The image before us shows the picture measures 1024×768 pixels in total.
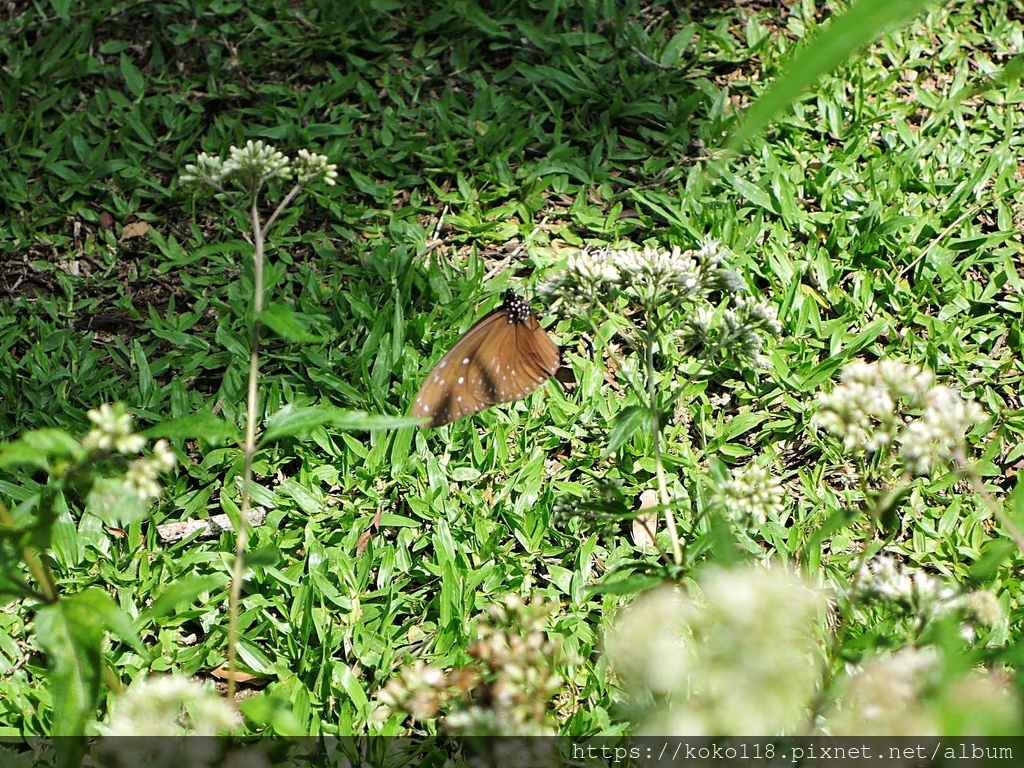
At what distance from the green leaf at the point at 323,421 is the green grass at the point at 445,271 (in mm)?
419

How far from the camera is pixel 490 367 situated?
10.2 ft

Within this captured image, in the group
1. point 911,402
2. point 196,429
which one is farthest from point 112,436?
point 911,402

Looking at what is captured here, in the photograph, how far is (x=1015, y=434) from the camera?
129 inches

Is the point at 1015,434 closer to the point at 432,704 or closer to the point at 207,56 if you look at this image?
the point at 432,704

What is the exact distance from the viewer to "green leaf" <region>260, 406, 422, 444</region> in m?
1.96

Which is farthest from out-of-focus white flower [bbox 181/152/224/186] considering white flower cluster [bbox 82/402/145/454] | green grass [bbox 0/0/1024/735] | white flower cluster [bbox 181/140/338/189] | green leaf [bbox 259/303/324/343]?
white flower cluster [bbox 82/402/145/454]

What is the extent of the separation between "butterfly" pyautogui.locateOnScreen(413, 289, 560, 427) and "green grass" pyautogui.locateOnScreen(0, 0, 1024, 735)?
185 millimetres

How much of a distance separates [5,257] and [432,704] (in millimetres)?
A: 3299

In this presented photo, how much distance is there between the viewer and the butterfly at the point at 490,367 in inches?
115

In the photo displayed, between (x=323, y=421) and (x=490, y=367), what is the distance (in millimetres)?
1164

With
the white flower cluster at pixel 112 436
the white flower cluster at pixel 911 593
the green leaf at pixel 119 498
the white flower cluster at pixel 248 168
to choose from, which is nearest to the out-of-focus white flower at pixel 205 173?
the white flower cluster at pixel 248 168

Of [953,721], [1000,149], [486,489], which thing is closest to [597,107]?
[1000,149]

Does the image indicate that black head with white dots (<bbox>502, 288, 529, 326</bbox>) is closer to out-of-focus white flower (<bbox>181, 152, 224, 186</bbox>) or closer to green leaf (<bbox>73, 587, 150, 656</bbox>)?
out-of-focus white flower (<bbox>181, 152, 224, 186</bbox>)

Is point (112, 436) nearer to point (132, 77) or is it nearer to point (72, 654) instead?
point (72, 654)
